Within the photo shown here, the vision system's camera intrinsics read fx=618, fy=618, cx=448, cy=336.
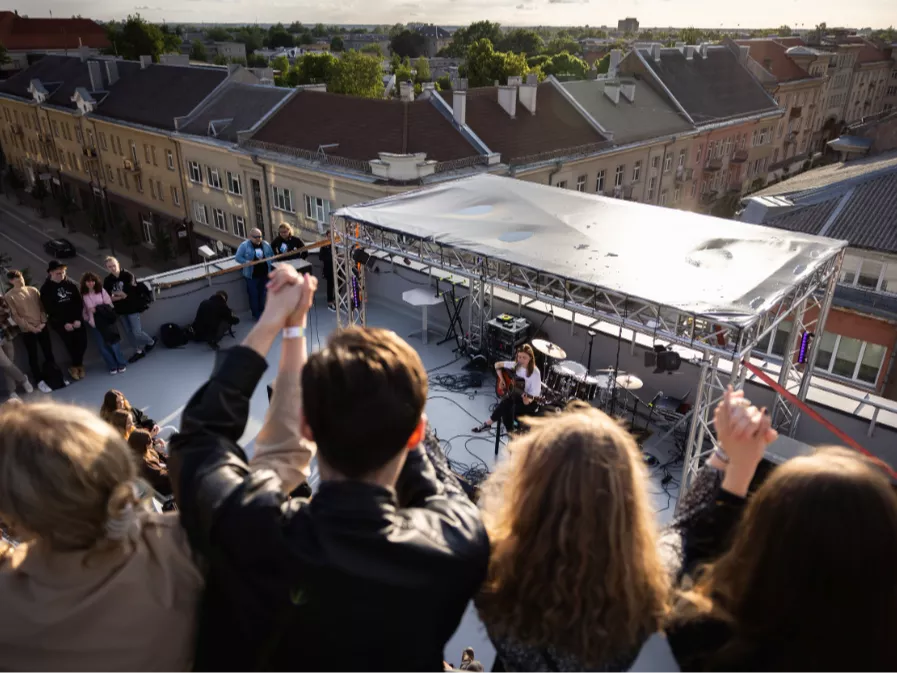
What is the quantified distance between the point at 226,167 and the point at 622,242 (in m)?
23.6

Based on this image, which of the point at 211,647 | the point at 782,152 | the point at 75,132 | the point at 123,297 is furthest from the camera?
the point at 782,152

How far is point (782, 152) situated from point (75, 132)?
4740cm

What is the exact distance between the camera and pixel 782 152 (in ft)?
150

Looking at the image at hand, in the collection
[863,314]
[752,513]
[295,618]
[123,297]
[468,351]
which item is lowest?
[863,314]

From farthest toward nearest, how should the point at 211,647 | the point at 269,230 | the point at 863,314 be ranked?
the point at 269,230
the point at 863,314
the point at 211,647

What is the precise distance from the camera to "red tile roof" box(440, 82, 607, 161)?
83.2 ft

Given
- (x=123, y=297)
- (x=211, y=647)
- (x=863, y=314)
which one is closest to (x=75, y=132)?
(x=123, y=297)

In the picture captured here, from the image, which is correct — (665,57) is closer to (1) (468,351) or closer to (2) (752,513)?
(1) (468,351)

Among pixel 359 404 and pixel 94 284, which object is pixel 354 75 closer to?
pixel 94 284

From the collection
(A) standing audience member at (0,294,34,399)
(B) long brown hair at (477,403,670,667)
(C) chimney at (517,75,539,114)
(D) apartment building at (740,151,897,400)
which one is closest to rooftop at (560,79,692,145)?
(C) chimney at (517,75,539,114)

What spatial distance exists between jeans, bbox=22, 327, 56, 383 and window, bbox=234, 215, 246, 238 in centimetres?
2001

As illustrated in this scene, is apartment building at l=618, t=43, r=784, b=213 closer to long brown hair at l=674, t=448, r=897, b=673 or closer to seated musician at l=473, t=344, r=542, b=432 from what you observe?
seated musician at l=473, t=344, r=542, b=432

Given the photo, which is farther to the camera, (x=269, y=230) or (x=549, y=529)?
(x=269, y=230)

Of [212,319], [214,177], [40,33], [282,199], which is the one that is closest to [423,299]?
[212,319]
